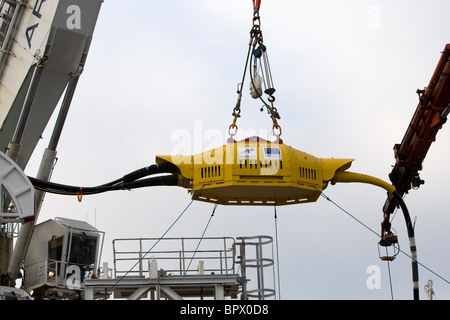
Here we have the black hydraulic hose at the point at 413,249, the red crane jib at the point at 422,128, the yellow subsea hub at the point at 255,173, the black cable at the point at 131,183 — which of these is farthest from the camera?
the red crane jib at the point at 422,128

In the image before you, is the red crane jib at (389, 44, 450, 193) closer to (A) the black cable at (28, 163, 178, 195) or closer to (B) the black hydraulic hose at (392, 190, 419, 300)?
(B) the black hydraulic hose at (392, 190, 419, 300)

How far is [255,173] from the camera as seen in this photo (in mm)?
18203

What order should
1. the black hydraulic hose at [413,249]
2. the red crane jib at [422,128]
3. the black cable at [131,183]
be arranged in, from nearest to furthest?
1. the black cable at [131,183]
2. the black hydraulic hose at [413,249]
3. the red crane jib at [422,128]

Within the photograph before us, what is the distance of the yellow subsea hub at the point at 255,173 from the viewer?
18.2m

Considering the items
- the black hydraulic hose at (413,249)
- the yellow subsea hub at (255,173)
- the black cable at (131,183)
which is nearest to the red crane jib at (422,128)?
the black hydraulic hose at (413,249)

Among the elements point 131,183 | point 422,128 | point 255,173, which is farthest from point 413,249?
point 422,128

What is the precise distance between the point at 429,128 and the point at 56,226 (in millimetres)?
15482

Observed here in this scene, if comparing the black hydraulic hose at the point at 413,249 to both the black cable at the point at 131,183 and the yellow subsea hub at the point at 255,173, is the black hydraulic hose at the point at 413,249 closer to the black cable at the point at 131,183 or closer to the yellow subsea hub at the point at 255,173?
the yellow subsea hub at the point at 255,173

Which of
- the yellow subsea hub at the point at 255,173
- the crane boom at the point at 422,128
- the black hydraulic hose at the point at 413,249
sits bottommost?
the black hydraulic hose at the point at 413,249

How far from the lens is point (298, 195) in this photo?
758 inches

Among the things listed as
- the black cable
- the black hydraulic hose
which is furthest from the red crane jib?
the black cable

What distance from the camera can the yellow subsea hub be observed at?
18250 mm

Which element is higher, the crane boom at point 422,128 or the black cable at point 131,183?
the crane boom at point 422,128
